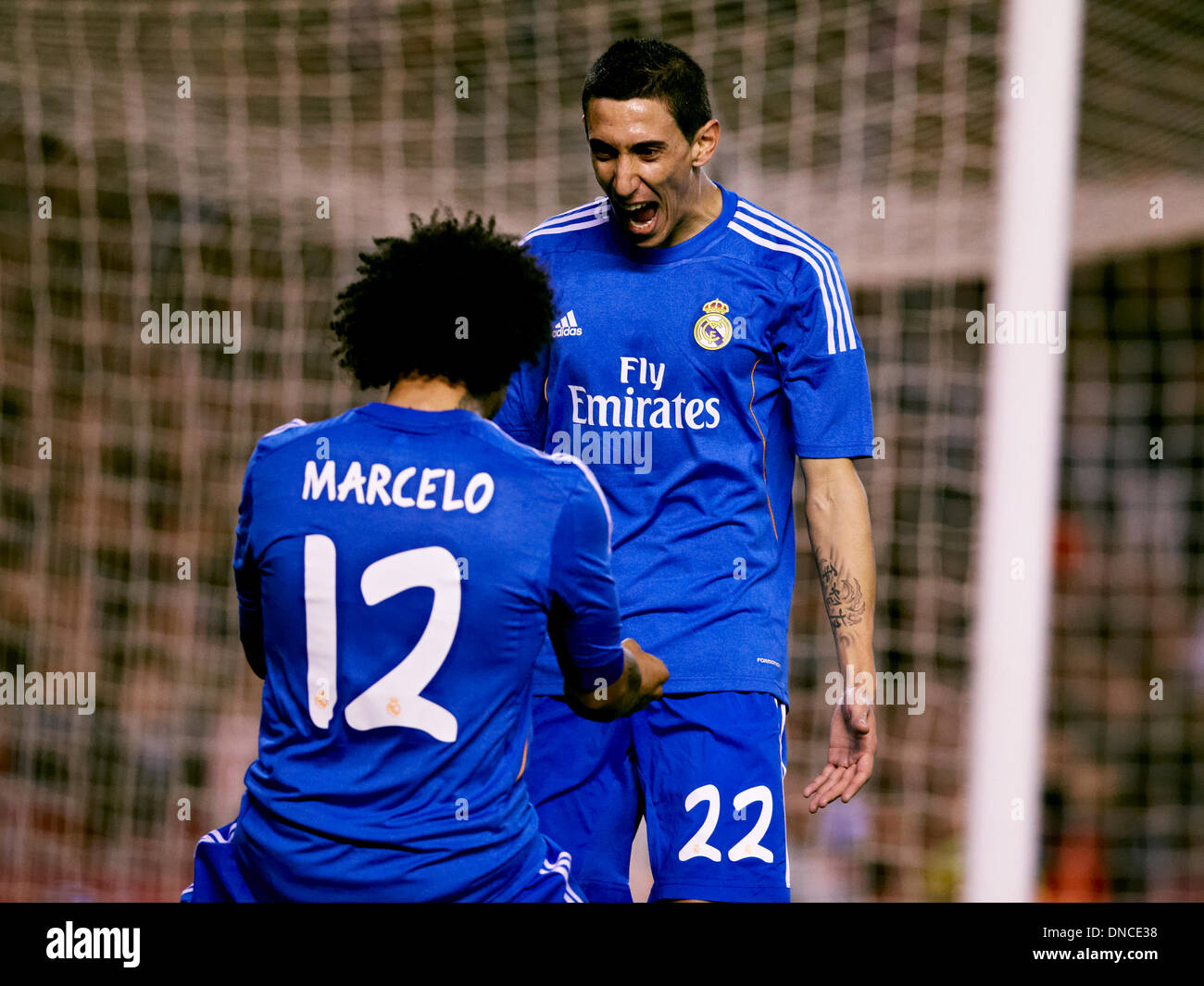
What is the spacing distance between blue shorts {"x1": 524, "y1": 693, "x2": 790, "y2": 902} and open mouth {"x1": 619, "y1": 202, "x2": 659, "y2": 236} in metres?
0.95

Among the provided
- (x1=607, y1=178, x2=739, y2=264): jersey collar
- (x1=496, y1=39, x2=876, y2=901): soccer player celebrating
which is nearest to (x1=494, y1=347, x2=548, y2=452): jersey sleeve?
(x1=496, y1=39, x2=876, y2=901): soccer player celebrating

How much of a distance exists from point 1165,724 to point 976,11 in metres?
4.12

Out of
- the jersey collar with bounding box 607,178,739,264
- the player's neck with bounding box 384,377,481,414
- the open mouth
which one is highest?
the open mouth

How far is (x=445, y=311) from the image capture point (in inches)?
85.7

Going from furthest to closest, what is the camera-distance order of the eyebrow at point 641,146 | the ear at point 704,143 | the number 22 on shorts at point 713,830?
the ear at point 704,143 < the eyebrow at point 641,146 < the number 22 on shorts at point 713,830

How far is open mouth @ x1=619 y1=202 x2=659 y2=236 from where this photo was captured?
2.80m

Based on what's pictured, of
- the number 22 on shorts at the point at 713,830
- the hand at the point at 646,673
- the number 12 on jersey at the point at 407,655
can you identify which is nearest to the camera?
the number 12 on jersey at the point at 407,655

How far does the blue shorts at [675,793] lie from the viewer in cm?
264

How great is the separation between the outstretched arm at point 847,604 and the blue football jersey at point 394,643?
0.88m

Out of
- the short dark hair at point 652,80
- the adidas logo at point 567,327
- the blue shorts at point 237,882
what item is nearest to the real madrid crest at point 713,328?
the adidas logo at point 567,327

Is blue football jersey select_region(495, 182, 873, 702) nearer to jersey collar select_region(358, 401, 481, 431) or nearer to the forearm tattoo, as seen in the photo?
the forearm tattoo

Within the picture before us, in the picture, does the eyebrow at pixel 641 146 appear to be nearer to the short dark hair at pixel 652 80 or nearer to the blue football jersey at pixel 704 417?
the short dark hair at pixel 652 80

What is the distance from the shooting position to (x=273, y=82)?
632 centimetres
